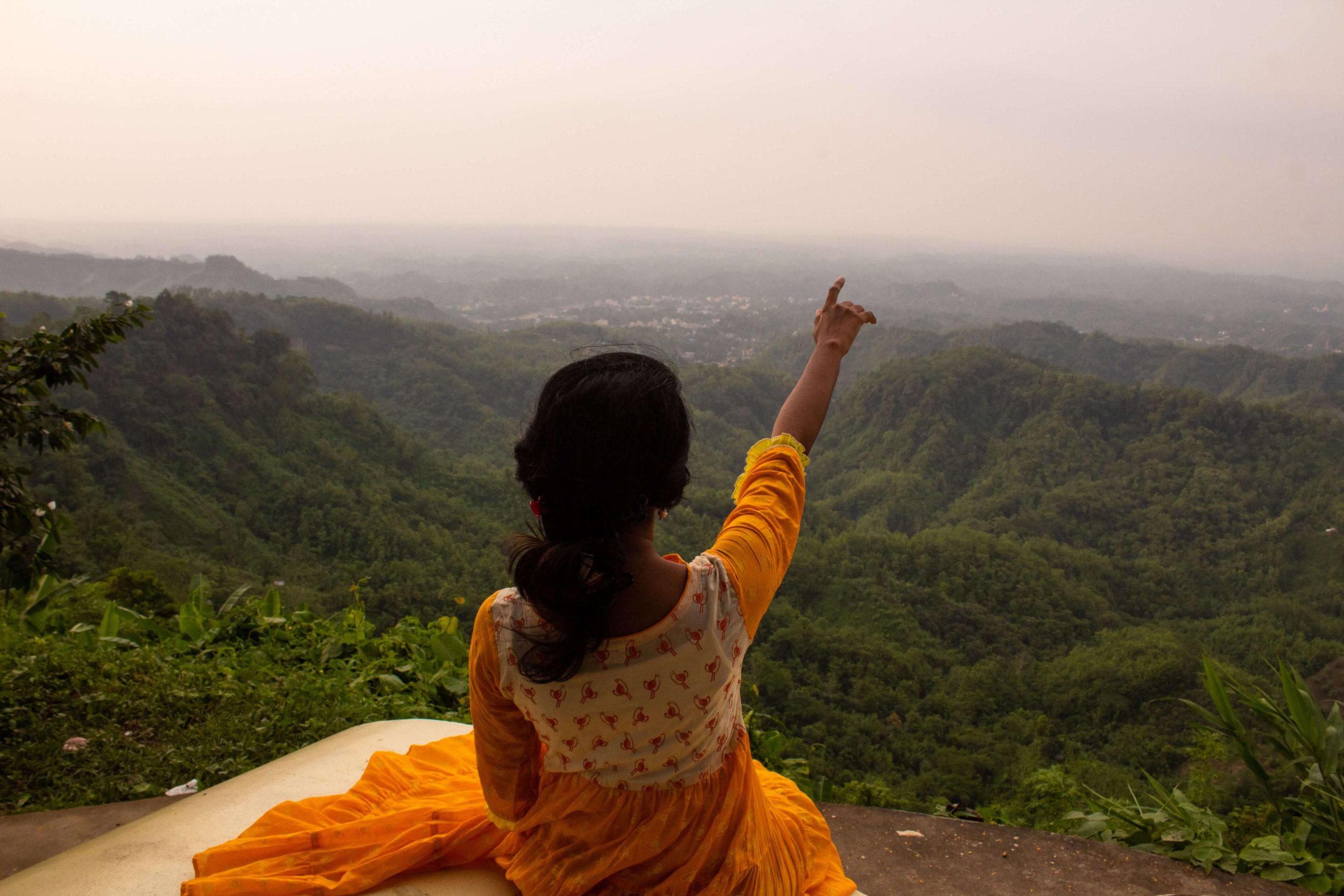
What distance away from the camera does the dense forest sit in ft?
46.9

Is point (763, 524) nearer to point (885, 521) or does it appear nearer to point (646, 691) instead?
point (646, 691)

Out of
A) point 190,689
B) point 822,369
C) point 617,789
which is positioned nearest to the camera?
point 617,789

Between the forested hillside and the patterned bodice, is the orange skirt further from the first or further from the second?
the forested hillside

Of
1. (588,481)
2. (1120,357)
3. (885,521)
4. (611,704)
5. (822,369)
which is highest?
(822,369)

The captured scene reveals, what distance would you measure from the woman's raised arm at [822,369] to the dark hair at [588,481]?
1.09 feet

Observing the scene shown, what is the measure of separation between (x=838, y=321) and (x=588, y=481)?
30.1 inches

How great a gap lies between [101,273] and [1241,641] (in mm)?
68157

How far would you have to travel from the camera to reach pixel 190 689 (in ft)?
11.1

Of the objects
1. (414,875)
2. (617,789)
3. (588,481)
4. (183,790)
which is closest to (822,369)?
(588,481)

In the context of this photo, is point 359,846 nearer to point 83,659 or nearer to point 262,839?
point 262,839

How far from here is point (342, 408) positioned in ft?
93.2

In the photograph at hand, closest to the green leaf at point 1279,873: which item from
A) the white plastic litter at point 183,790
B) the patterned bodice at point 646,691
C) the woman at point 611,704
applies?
the woman at point 611,704

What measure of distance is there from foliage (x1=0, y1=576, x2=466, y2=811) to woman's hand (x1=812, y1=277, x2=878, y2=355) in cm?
267

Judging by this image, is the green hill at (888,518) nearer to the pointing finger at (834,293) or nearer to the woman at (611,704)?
the woman at (611,704)
